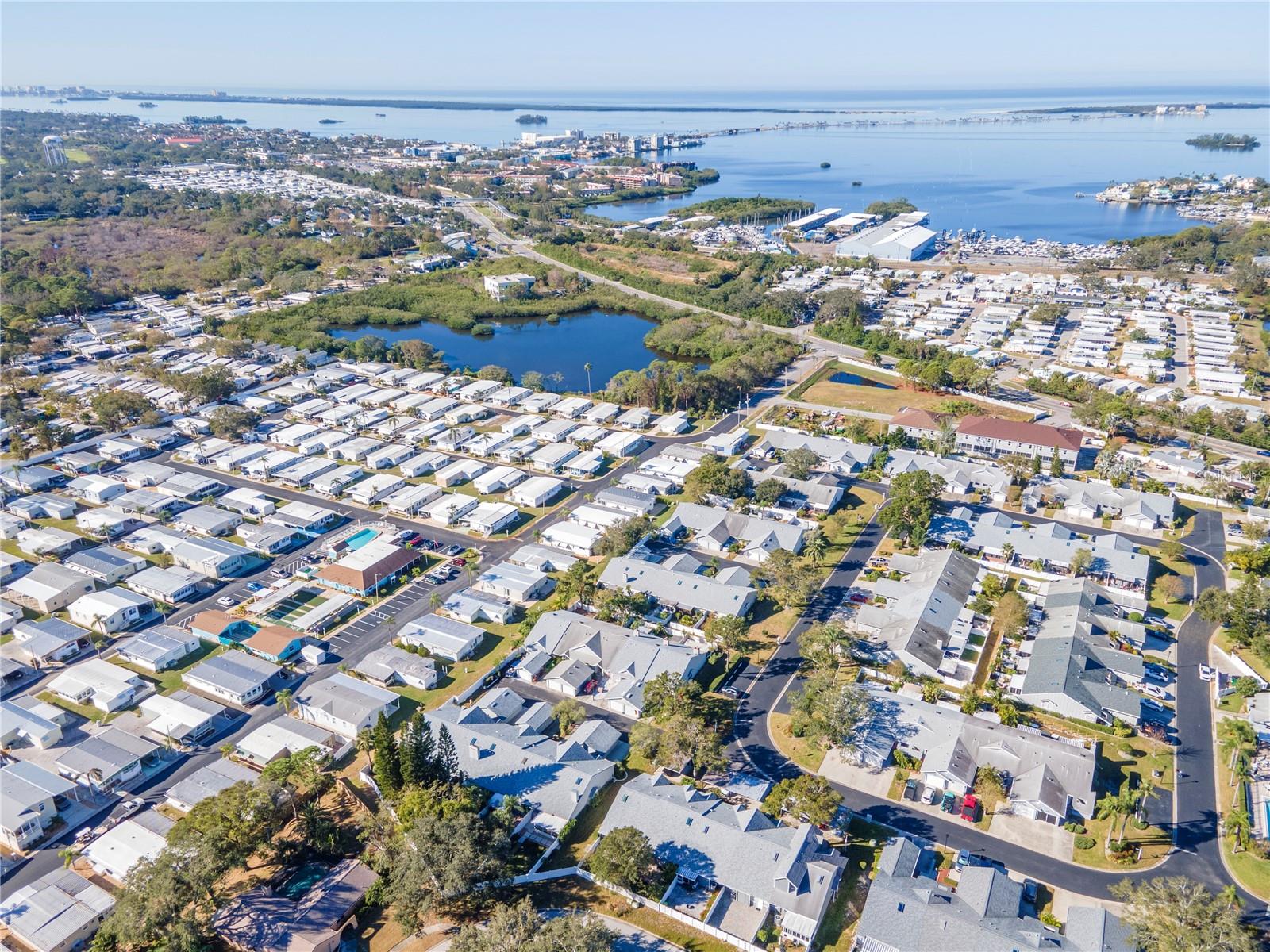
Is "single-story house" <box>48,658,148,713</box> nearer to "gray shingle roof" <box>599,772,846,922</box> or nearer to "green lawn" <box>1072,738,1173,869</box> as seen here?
"gray shingle roof" <box>599,772,846,922</box>

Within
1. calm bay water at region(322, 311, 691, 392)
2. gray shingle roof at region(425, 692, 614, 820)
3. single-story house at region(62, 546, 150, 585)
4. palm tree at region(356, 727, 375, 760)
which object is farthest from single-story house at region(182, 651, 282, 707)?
calm bay water at region(322, 311, 691, 392)

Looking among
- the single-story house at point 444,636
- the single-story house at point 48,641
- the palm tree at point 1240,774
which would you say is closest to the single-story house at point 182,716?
the single-story house at point 48,641

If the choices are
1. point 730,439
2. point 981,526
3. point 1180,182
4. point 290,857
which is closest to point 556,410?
point 730,439

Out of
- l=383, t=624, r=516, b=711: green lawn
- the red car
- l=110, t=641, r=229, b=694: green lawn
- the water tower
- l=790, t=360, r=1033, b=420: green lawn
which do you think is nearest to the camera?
the red car

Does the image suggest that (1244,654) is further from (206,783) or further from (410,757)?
(206,783)

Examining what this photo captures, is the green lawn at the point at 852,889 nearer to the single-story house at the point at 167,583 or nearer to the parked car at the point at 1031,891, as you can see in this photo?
the parked car at the point at 1031,891

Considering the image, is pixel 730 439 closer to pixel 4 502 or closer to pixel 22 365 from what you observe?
pixel 4 502

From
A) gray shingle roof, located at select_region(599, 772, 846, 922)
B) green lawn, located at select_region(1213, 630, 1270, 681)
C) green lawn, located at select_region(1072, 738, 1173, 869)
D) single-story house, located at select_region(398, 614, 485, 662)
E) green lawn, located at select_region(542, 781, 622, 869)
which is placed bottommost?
green lawn, located at select_region(542, 781, 622, 869)

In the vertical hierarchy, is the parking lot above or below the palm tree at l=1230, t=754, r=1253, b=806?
below
